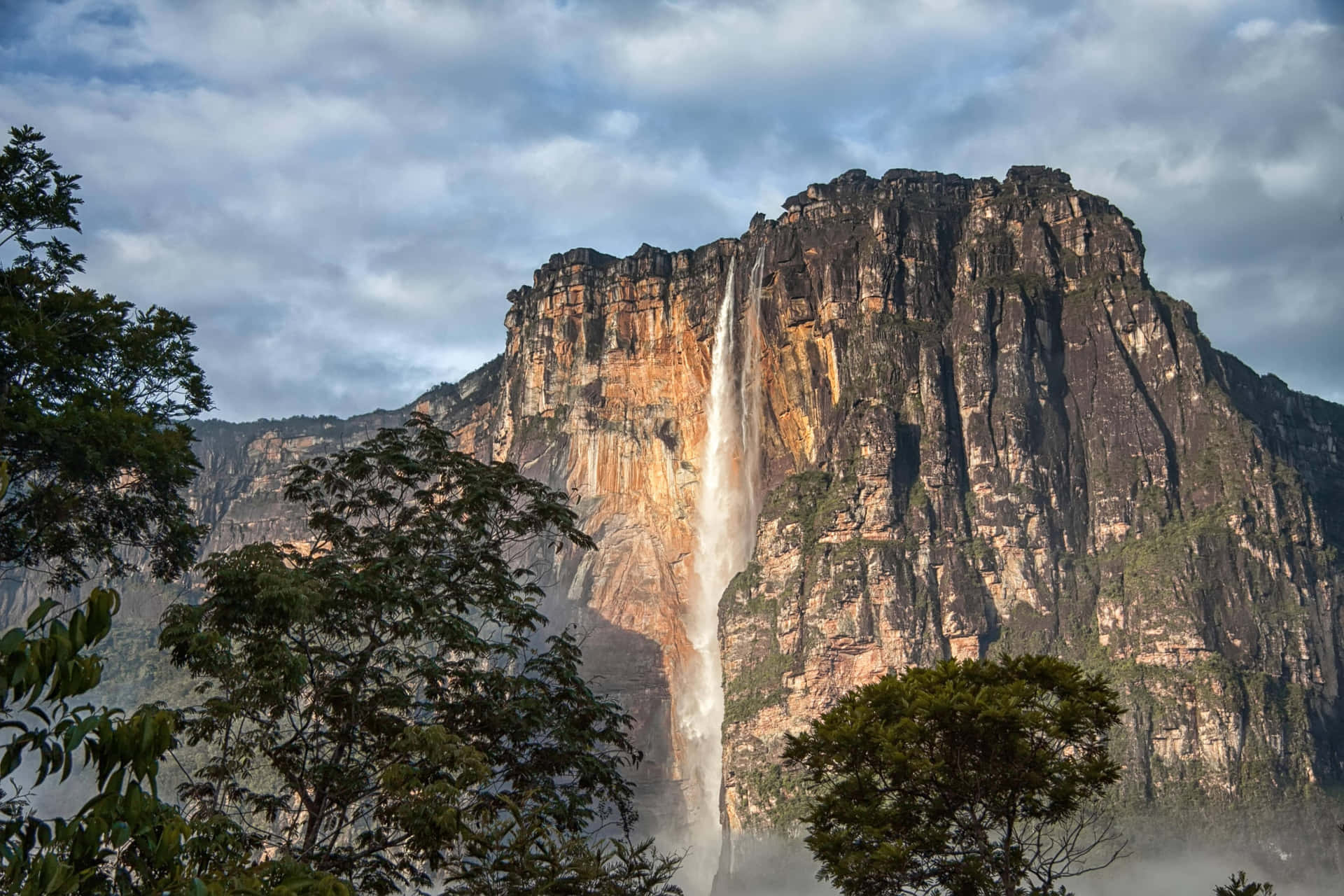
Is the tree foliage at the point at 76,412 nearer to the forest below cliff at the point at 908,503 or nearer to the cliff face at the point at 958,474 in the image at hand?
the forest below cliff at the point at 908,503

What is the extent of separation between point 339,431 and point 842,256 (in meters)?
76.9

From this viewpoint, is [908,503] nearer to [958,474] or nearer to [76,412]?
[958,474]

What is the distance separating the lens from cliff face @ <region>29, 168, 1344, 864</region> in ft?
292

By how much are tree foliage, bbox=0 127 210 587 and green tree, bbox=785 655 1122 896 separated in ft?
43.7

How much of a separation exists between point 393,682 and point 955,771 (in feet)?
34.3

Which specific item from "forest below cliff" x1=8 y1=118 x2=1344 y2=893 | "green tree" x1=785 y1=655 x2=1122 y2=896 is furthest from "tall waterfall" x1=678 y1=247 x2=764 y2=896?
"green tree" x1=785 y1=655 x2=1122 y2=896

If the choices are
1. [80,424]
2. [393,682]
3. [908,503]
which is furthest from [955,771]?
[908,503]

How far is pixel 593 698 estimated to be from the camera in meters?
20.1

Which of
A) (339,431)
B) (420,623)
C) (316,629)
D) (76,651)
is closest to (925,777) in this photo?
(420,623)

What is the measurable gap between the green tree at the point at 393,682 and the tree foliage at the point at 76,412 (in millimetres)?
3056

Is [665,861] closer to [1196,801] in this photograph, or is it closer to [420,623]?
[420,623]

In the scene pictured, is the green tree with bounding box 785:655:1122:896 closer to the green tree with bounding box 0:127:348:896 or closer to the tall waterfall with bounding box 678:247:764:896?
the green tree with bounding box 0:127:348:896

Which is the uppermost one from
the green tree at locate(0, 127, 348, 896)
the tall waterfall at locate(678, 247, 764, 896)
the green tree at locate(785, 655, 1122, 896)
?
A: the tall waterfall at locate(678, 247, 764, 896)

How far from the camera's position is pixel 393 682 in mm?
17844
